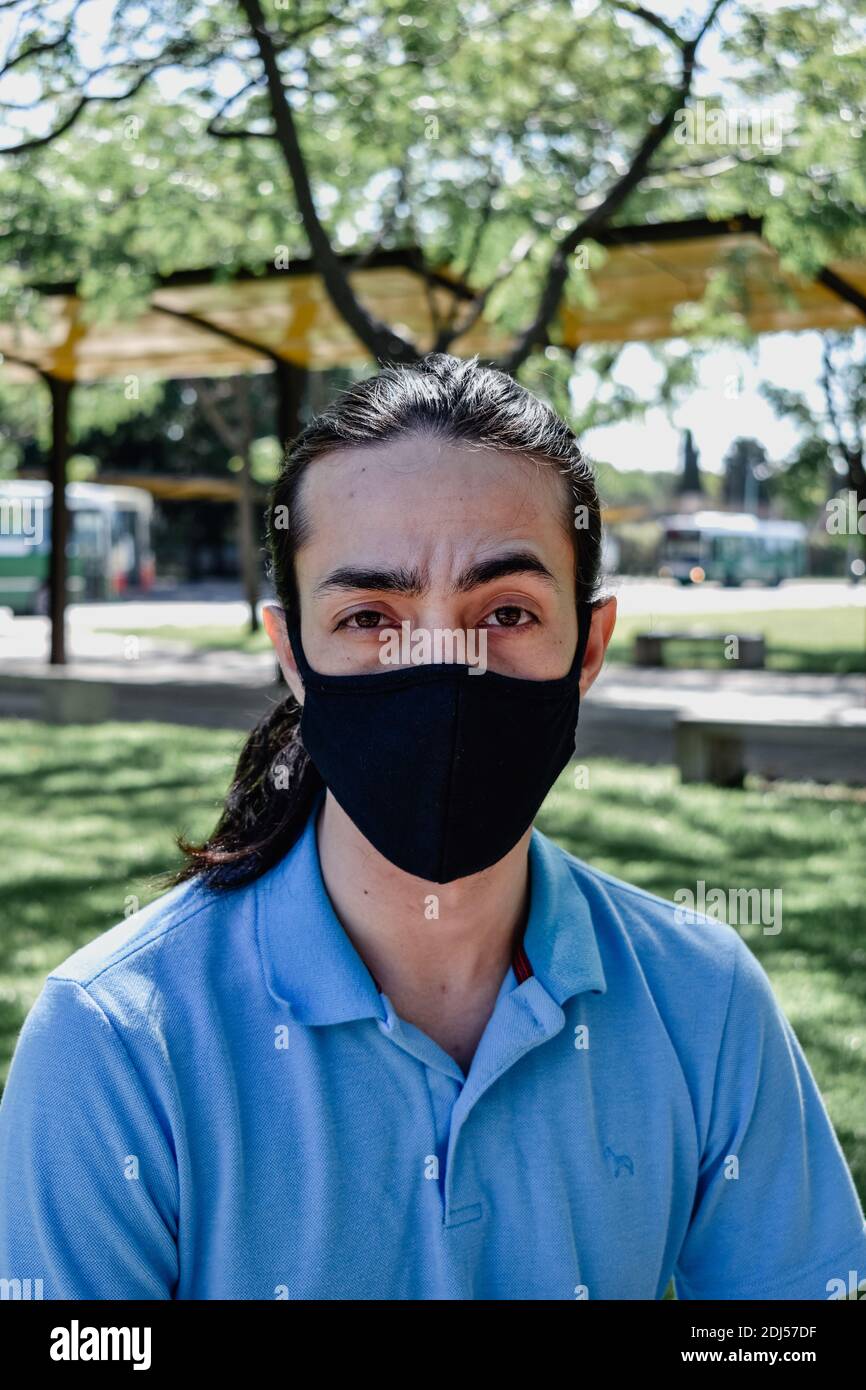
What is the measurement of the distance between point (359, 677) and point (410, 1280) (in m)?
0.65

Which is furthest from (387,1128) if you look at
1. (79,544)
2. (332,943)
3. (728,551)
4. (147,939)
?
(728,551)

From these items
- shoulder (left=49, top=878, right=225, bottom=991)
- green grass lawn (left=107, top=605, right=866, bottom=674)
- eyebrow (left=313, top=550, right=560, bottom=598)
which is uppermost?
green grass lawn (left=107, top=605, right=866, bottom=674)

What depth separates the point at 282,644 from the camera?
1878mm

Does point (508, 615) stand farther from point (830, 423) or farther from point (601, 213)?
point (830, 423)

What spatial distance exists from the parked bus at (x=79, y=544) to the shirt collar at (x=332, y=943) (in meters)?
26.8

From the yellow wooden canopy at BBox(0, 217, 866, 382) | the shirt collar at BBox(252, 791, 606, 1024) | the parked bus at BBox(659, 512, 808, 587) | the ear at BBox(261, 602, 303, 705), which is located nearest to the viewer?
the shirt collar at BBox(252, 791, 606, 1024)

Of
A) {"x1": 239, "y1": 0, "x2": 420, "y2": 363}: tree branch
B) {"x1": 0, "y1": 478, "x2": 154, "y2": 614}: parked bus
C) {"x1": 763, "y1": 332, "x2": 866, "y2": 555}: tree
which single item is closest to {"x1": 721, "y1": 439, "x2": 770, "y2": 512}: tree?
{"x1": 0, "y1": 478, "x2": 154, "y2": 614}: parked bus

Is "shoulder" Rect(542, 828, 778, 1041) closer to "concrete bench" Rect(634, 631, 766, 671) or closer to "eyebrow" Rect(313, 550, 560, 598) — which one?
"eyebrow" Rect(313, 550, 560, 598)

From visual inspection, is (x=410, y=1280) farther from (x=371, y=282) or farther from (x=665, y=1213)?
(x=371, y=282)

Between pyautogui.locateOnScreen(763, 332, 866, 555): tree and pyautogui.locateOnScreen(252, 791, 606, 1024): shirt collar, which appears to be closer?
pyautogui.locateOnScreen(252, 791, 606, 1024): shirt collar

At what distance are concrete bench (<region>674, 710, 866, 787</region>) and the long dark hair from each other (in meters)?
7.52

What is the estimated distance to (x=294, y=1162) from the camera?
1502 mm

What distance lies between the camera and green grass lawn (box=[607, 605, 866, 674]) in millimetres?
19844

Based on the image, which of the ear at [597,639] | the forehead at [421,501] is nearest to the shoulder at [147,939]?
the forehead at [421,501]
